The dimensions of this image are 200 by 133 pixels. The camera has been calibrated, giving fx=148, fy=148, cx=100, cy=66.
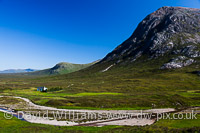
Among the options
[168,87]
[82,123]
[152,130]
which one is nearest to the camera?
[152,130]

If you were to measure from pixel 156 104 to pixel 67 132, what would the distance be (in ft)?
187

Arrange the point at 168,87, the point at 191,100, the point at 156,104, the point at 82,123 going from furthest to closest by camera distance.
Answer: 1. the point at 168,87
2. the point at 191,100
3. the point at 156,104
4. the point at 82,123

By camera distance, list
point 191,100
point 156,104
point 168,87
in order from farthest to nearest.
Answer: point 168,87 → point 191,100 → point 156,104

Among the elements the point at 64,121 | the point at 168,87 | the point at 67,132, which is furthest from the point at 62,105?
the point at 168,87

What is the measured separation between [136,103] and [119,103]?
30.9 feet

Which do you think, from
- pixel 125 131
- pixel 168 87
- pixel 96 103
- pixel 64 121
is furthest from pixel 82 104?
pixel 168 87

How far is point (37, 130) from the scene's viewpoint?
130 feet

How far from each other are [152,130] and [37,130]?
30.2m

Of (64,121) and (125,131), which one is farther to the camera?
(64,121)

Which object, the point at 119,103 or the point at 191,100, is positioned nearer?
the point at 119,103

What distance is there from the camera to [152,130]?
3759 centimetres

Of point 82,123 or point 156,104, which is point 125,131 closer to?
point 82,123

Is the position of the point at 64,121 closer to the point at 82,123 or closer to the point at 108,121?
the point at 82,123

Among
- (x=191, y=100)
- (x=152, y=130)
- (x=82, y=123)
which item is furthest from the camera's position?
(x=191, y=100)
